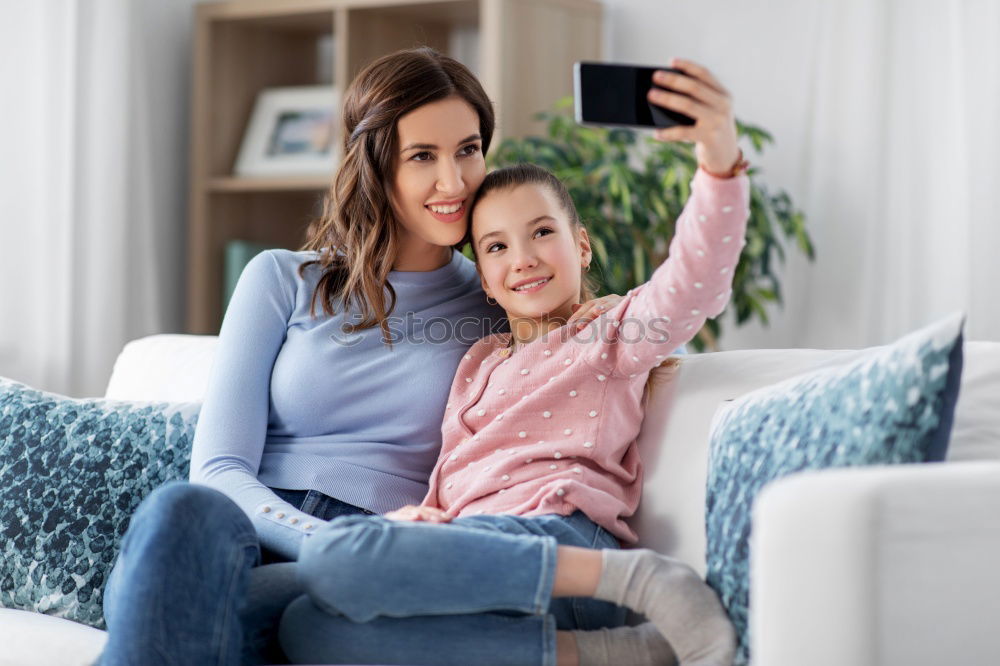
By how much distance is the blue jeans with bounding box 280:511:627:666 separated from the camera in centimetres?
114

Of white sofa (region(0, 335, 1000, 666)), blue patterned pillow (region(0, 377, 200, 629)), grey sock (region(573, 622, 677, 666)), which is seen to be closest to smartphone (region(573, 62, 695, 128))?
white sofa (region(0, 335, 1000, 666))

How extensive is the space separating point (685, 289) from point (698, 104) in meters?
0.22

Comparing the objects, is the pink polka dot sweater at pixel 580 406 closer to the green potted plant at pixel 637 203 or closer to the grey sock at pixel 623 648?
the grey sock at pixel 623 648

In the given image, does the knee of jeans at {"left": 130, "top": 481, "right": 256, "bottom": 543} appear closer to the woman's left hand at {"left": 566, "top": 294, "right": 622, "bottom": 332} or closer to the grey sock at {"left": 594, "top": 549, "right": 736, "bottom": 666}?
the grey sock at {"left": 594, "top": 549, "right": 736, "bottom": 666}

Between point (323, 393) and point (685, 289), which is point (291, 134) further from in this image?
point (685, 289)

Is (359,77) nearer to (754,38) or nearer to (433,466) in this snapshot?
(433,466)

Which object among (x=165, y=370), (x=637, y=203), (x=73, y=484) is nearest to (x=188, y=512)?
(x=73, y=484)

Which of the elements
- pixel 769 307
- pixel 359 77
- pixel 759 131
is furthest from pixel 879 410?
pixel 769 307

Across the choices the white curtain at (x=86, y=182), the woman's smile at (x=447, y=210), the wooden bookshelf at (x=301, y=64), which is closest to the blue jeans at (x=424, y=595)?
the woman's smile at (x=447, y=210)

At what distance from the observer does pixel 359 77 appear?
1.65 m

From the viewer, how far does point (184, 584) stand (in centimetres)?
113

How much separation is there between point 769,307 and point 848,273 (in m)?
0.24

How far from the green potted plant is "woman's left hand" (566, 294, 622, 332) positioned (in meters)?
1.13

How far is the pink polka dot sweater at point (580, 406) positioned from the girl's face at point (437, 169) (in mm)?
214
